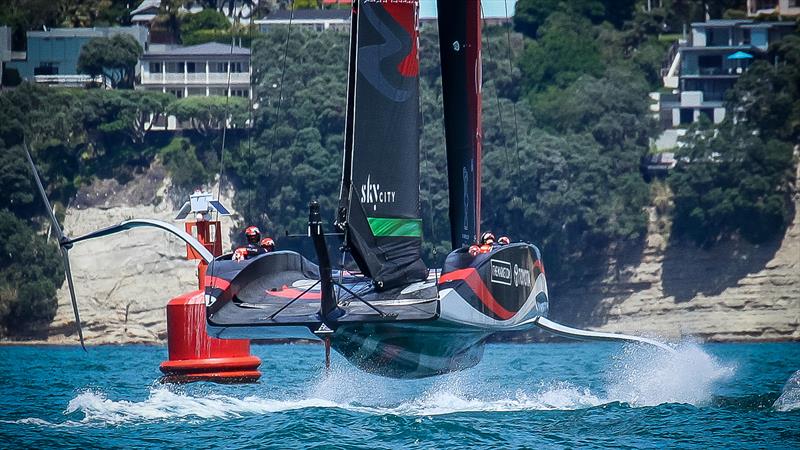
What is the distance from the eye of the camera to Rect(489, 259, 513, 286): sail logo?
1994 centimetres

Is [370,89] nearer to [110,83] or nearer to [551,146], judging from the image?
[551,146]

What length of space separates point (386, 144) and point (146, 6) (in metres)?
61.5

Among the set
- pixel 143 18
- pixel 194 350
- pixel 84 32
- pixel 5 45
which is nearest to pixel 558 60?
pixel 84 32

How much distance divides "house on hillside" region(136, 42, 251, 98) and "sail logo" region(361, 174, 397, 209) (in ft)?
165

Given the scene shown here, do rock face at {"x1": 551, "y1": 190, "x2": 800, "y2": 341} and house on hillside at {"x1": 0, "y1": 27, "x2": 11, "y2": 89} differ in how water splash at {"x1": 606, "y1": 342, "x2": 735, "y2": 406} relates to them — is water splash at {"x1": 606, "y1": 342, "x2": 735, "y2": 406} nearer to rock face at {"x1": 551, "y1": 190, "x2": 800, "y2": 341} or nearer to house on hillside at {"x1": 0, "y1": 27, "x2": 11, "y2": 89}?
rock face at {"x1": 551, "y1": 190, "x2": 800, "y2": 341}

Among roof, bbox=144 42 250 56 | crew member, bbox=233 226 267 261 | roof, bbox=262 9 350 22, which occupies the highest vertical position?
roof, bbox=262 9 350 22

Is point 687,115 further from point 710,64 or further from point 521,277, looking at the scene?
point 521,277

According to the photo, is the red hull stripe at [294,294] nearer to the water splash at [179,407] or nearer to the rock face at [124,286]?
the water splash at [179,407]

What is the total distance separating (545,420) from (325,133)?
42.4 m

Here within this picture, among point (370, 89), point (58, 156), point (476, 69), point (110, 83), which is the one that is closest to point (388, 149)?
point (370, 89)

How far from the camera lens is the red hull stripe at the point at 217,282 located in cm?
2019

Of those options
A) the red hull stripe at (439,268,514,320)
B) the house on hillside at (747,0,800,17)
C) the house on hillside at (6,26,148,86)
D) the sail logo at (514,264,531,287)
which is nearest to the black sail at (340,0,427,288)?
the red hull stripe at (439,268,514,320)

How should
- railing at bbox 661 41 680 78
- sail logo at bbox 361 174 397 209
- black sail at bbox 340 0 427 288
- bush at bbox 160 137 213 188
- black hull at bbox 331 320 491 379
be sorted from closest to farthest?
black hull at bbox 331 320 491 379
black sail at bbox 340 0 427 288
sail logo at bbox 361 174 397 209
bush at bbox 160 137 213 188
railing at bbox 661 41 680 78

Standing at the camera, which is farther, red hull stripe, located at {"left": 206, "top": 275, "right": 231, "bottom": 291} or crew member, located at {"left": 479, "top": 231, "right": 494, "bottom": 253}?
crew member, located at {"left": 479, "top": 231, "right": 494, "bottom": 253}
